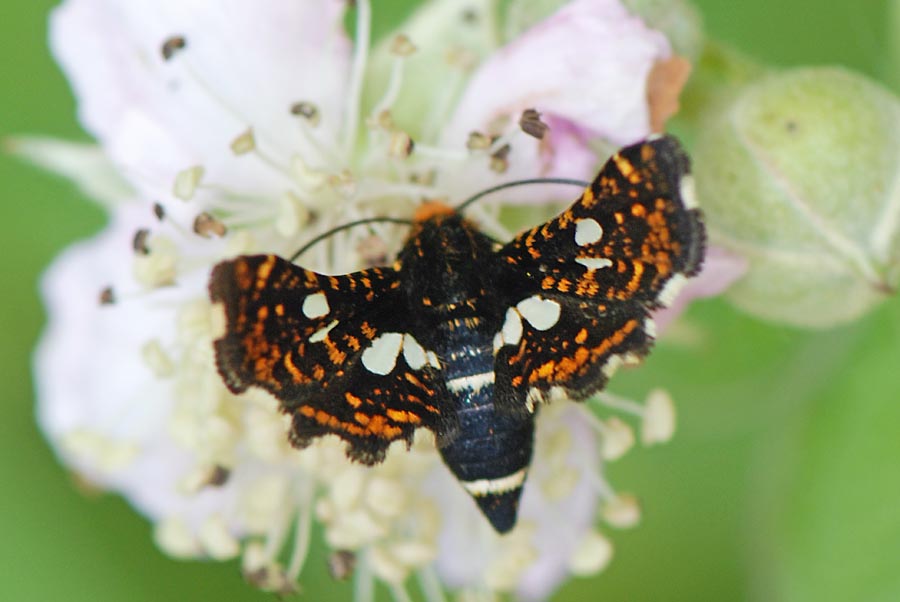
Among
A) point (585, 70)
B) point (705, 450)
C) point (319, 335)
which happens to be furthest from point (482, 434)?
point (705, 450)

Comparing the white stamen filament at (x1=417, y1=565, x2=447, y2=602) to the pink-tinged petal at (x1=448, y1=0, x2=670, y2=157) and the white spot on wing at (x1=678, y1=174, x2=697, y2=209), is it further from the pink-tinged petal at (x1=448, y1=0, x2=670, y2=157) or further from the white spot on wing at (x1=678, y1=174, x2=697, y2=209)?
the white spot on wing at (x1=678, y1=174, x2=697, y2=209)

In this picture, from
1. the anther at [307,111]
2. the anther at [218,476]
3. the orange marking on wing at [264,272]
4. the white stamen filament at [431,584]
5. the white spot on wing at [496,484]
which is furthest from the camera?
the white stamen filament at [431,584]

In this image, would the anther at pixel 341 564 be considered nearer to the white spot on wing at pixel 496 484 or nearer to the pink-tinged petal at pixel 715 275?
the white spot on wing at pixel 496 484

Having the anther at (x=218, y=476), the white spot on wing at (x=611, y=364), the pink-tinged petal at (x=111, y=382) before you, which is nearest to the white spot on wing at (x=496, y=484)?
the white spot on wing at (x=611, y=364)

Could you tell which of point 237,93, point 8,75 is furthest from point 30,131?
point 237,93

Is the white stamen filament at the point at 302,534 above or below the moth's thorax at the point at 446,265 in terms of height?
below

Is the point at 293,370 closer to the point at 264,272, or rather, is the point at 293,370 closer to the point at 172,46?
the point at 264,272

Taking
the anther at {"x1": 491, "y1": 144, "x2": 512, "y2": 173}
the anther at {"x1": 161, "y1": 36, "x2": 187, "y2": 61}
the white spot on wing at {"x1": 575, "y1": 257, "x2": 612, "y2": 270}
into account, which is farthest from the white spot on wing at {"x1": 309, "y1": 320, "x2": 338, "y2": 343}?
the anther at {"x1": 161, "y1": 36, "x2": 187, "y2": 61}
